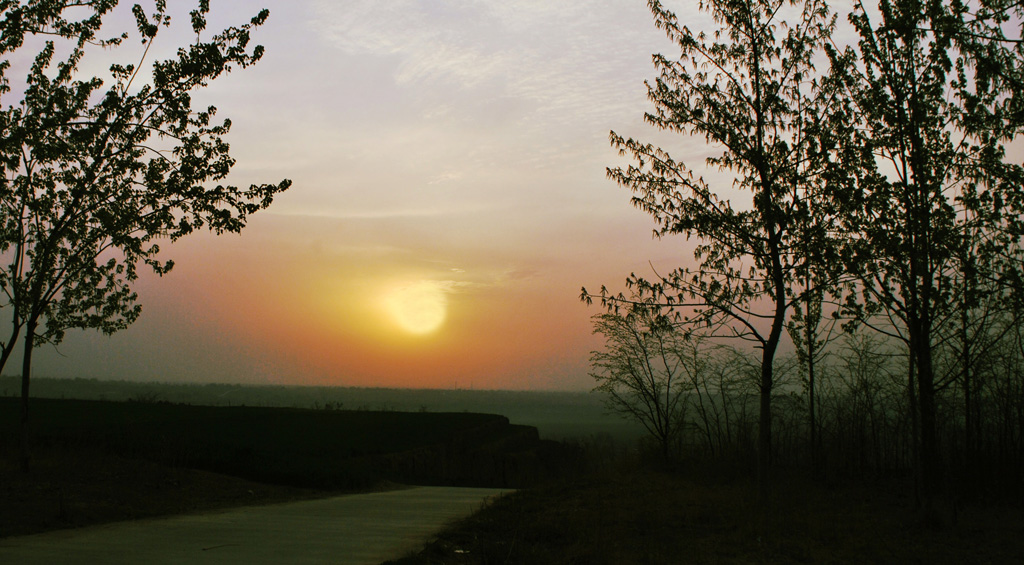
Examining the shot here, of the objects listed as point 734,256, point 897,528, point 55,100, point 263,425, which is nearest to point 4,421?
point 263,425

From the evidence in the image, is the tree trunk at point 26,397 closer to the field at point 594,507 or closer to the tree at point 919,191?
the field at point 594,507

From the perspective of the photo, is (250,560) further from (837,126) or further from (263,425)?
(263,425)

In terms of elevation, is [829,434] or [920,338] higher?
[920,338]

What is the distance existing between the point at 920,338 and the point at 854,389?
8416 millimetres

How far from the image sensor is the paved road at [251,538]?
8.82 metres

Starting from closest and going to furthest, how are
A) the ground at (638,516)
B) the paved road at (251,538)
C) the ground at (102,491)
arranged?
the paved road at (251,538)
the ground at (638,516)
the ground at (102,491)

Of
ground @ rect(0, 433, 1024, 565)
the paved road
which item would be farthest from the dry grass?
the paved road

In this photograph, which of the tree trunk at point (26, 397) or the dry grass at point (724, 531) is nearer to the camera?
the dry grass at point (724, 531)

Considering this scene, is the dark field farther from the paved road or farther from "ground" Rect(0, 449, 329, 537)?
the paved road

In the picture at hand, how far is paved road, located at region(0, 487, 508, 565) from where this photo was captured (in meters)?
8.82

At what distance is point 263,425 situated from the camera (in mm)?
40562

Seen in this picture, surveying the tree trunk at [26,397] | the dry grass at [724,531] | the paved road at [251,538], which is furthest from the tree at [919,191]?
the tree trunk at [26,397]

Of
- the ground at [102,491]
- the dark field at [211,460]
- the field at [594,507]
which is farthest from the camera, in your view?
the dark field at [211,460]

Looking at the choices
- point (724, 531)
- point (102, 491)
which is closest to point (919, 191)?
point (724, 531)
